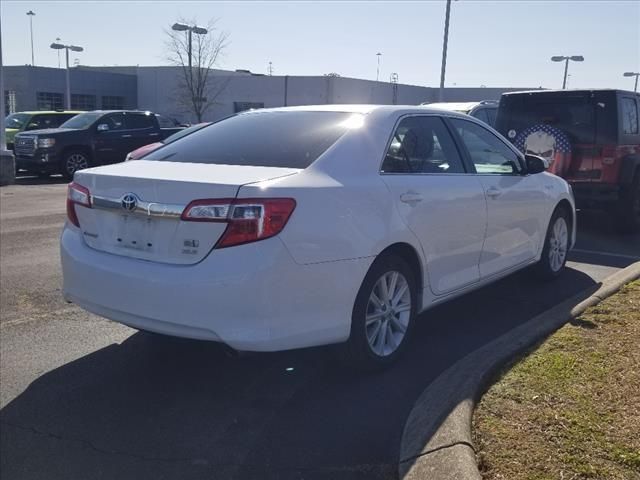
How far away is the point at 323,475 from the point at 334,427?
475 mm

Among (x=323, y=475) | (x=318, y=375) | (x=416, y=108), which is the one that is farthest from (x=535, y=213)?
(x=323, y=475)

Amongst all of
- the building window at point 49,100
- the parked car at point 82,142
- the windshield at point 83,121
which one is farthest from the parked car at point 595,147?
the building window at point 49,100

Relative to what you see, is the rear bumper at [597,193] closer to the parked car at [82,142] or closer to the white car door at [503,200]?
the white car door at [503,200]

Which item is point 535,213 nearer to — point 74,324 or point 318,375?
point 318,375

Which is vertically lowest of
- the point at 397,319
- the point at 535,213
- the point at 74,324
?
the point at 74,324

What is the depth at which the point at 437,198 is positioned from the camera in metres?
4.70

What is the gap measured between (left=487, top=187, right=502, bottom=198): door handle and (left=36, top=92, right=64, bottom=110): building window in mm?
49970

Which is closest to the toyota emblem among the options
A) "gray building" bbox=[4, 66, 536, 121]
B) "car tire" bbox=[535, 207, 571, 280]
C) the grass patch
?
the grass patch

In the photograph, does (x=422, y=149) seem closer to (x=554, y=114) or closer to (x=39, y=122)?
(x=554, y=114)

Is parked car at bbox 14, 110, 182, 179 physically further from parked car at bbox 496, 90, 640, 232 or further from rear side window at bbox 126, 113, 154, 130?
parked car at bbox 496, 90, 640, 232

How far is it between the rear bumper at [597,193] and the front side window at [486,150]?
3.88 m

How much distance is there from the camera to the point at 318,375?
4.36 metres

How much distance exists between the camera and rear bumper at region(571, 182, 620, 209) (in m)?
9.32

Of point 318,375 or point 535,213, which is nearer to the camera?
point 318,375
